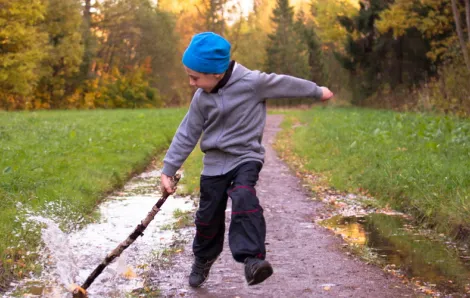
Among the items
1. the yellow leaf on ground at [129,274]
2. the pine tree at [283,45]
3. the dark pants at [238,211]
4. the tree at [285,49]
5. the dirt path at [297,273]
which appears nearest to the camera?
the dark pants at [238,211]

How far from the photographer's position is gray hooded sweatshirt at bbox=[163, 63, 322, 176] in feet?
15.6

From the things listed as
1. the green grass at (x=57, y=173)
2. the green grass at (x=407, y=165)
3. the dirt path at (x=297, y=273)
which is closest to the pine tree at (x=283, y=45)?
the green grass at (x=57, y=173)

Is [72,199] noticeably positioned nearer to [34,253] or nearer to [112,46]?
[34,253]

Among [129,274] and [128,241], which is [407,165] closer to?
[129,274]

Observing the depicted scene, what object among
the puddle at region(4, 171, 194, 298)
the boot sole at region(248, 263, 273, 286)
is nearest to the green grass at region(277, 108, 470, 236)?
the puddle at region(4, 171, 194, 298)

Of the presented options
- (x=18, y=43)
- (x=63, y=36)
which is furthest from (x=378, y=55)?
(x=63, y=36)

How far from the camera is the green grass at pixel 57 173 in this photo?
19.9 ft

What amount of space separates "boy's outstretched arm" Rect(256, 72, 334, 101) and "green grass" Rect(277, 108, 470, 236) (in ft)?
8.66

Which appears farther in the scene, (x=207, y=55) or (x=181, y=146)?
(x=181, y=146)

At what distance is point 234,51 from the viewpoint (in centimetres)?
6762

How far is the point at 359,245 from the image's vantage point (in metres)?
6.41

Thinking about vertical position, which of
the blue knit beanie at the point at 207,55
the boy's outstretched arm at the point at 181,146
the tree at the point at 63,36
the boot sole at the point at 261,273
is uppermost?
the tree at the point at 63,36

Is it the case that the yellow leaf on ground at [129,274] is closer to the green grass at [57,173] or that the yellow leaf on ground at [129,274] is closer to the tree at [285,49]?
the green grass at [57,173]

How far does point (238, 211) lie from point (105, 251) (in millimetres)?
2119
